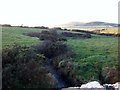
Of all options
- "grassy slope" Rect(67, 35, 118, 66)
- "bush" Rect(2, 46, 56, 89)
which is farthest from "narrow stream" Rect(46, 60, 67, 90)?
"bush" Rect(2, 46, 56, 89)

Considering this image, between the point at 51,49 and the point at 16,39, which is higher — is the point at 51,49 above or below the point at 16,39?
below

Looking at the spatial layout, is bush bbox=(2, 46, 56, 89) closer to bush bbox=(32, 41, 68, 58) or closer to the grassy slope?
the grassy slope

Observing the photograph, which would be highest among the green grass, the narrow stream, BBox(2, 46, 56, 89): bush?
the green grass

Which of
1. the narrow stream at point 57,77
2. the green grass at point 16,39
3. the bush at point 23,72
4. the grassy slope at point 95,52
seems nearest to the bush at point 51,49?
the grassy slope at point 95,52

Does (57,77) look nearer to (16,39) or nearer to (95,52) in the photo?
(95,52)

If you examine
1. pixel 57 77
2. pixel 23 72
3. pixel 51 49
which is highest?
pixel 51 49

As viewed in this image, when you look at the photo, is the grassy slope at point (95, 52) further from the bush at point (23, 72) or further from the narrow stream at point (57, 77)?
the bush at point (23, 72)

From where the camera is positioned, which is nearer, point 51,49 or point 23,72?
point 23,72

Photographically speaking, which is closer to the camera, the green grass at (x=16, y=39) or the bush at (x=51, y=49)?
the bush at (x=51, y=49)

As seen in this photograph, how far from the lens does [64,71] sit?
22875mm

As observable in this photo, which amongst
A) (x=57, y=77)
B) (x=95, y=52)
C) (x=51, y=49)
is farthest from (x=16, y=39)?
(x=57, y=77)

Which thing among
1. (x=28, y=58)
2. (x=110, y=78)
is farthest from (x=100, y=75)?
(x=28, y=58)

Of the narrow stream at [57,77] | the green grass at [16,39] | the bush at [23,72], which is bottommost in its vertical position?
the narrow stream at [57,77]

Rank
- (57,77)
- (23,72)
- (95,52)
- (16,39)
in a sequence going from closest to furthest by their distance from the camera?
1. (23,72)
2. (57,77)
3. (95,52)
4. (16,39)
